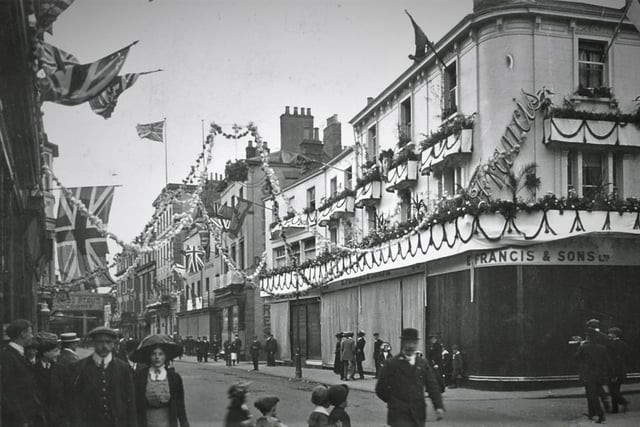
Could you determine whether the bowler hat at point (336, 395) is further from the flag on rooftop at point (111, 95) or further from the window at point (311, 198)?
the window at point (311, 198)

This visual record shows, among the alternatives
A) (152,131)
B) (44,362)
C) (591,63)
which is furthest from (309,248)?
(44,362)

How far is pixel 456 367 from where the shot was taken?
2205 centimetres

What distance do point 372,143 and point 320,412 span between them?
25.0m

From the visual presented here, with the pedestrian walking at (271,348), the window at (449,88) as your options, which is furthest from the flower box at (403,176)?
the pedestrian walking at (271,348)

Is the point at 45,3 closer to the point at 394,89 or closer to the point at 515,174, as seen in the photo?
the point at 515,174

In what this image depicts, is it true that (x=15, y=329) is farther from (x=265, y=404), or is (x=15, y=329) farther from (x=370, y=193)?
(x=370, y=193)

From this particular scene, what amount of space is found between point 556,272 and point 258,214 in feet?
95.3

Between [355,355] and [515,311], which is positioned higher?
[515,311]

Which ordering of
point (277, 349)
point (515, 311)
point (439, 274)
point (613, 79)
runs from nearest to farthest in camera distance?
point (515, 311), point (613, 79), point (439, 274), point (277, 349)

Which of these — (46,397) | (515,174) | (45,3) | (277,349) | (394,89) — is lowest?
(277,349)

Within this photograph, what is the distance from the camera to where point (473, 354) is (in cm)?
2184

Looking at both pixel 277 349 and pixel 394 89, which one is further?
pixel 277 349

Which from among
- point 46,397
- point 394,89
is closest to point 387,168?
point 394,89

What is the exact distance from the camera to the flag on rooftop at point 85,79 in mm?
11586
